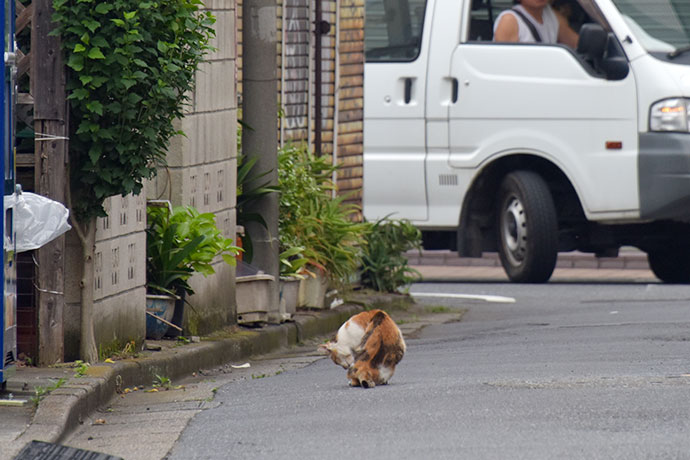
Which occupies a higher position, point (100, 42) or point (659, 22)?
point (659, 22)

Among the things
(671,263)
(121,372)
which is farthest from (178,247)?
(671,263)

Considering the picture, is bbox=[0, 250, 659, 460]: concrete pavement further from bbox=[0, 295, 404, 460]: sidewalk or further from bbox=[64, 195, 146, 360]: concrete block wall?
bbox=[64, 195, 146, 360]: concrete block wall

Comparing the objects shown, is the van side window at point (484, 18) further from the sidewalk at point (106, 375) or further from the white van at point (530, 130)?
the sidewalk at point (106, 375)

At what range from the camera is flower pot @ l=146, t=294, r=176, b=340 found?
7.79 metres

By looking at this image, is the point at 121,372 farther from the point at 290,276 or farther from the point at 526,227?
the point at 526,227

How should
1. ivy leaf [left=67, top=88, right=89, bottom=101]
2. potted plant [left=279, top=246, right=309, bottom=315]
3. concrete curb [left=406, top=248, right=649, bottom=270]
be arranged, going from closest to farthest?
1. ivy leaf [left=67, top=88, right=89, bottom=101]
2. potted plant [left=279, top=246, right=309, bottom=315]
3. concrete curb [left=406, top=248, right=649, bottom=270]

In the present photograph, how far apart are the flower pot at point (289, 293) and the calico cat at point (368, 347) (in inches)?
115

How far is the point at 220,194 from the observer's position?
8695mm

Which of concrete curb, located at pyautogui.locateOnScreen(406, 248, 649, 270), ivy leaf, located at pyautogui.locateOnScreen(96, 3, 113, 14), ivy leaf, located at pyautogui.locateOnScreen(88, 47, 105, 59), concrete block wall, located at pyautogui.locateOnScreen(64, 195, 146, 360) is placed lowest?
concrete curb, located at pyautogui.locateOnScreen(406, 248, 649, 270)

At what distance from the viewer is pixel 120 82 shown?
6.40 meters

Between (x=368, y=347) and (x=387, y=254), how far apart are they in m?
5.24

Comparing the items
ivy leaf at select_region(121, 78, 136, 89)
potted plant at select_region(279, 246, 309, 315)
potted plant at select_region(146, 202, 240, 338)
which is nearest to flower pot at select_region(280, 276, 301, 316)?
potted plant at select_region(279, 246, 309, 315)

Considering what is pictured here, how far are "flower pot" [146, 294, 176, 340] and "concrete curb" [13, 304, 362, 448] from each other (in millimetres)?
185

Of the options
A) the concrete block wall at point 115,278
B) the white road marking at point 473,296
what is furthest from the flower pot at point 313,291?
the white road marking at point 473,296
